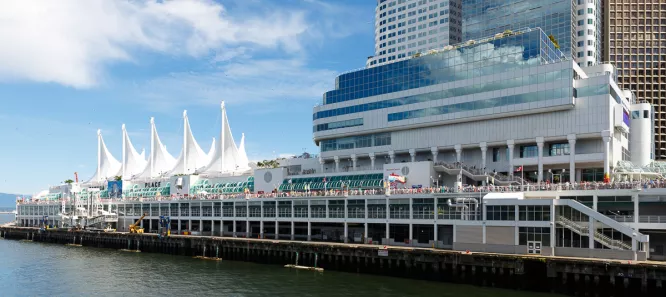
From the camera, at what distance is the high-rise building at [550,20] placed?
130m

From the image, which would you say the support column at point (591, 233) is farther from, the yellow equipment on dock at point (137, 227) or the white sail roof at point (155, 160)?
the white sail roof at point (155, 160)

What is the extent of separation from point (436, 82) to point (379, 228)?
92.8 ft

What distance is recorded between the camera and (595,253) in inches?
2391

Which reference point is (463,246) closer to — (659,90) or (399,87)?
(399,87)

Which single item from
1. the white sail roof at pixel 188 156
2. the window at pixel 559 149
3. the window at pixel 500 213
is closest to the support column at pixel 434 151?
the window at pixel 559 149

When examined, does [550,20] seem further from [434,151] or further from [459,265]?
[459,265]

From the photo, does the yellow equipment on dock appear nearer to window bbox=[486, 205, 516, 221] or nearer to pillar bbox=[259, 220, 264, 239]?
pillar bbox=[259, 220, 264, 239]

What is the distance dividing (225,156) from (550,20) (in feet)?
264

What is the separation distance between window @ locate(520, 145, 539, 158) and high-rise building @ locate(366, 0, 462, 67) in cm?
7283

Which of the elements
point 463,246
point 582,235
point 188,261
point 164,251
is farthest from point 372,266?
point 164,251

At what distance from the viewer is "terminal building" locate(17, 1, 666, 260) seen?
6488cm

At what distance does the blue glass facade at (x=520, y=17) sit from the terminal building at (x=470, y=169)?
92.4 feet

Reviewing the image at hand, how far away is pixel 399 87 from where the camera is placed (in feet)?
339

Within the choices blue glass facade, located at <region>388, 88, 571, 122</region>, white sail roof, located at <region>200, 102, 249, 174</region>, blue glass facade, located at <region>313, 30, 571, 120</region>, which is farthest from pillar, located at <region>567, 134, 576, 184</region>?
white sail roof, located at <region>200, 102, 249, 174</region>
